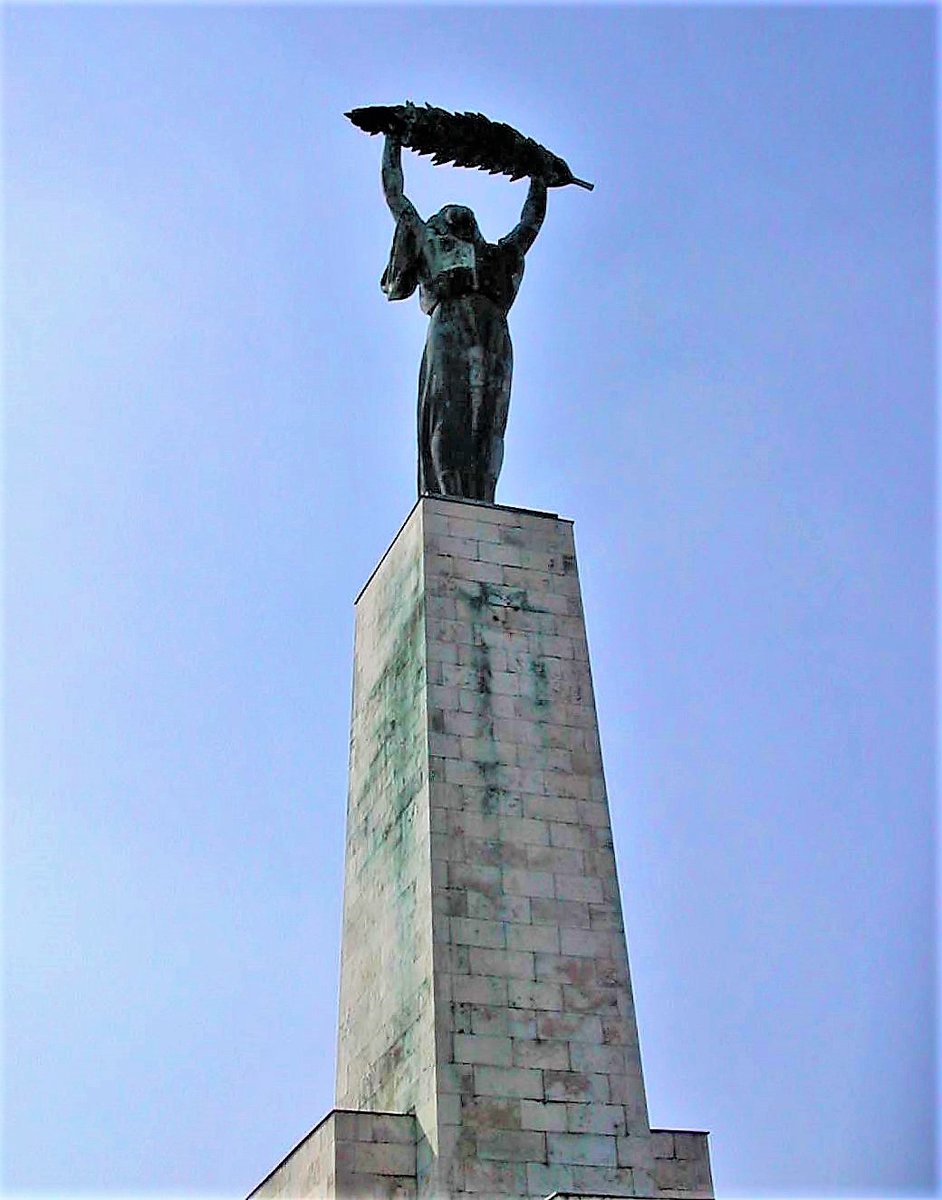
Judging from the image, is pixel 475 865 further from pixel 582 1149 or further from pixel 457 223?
pixel 457 223

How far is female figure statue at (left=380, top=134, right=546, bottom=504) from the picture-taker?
1681cm

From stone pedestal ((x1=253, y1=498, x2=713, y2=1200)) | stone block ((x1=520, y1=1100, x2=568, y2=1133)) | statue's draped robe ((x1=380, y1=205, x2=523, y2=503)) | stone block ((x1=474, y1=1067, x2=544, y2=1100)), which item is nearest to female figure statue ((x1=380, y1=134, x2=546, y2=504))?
statue's draped robe ((x1=380, y1=205, x2=523, y2=503))

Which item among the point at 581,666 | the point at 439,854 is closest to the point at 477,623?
the point at 581,666

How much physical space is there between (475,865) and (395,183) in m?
8.50

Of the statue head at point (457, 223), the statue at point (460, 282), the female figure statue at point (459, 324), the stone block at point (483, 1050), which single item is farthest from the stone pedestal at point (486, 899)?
the statue head at point (457, 223)

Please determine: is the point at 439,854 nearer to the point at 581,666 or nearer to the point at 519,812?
the point at 519,812

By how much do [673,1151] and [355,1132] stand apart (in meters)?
2.68

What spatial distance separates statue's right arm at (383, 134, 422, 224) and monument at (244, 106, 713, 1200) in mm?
474

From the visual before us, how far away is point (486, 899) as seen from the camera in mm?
13422

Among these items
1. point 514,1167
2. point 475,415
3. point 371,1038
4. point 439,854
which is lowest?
point 514,1167

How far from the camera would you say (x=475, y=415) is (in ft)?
55.6

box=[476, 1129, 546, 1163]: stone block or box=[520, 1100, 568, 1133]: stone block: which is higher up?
box=[520, 1100, 568, 1133]: stone block

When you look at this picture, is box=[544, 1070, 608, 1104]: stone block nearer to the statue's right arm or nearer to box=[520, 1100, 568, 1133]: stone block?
box=[520, 1100, 568, 1133]: stone block

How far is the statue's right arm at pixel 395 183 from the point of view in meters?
17.9
